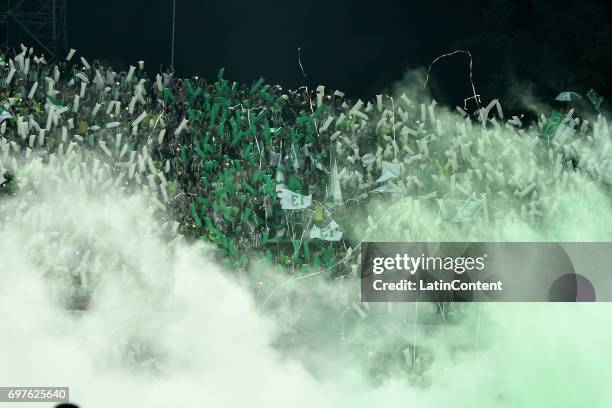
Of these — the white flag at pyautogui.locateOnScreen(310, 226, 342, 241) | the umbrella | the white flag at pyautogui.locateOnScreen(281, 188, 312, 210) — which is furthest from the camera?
the umbrella

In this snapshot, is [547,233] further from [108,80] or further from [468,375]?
[108,80]

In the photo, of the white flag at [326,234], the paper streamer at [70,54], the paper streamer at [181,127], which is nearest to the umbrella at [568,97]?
the white flag at [326,234]

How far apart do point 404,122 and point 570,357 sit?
3.25 m

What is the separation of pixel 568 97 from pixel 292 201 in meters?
3.39

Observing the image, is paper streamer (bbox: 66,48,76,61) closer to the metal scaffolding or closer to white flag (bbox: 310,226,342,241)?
the metal scaffolding

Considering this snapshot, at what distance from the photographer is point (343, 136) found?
10.8 m

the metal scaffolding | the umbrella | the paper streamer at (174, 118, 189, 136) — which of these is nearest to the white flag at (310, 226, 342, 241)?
the paper streamer at (174, 118, 189, 136)

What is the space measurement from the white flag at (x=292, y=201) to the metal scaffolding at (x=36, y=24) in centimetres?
300

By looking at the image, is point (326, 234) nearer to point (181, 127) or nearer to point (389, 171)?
point (389, 171)

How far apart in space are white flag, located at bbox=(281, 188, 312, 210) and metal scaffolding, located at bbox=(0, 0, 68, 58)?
3.00 meters

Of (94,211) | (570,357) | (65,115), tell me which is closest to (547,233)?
(570,357)

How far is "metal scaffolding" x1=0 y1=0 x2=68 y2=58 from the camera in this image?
11.0m

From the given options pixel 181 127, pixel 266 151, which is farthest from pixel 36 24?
pixel 266 151

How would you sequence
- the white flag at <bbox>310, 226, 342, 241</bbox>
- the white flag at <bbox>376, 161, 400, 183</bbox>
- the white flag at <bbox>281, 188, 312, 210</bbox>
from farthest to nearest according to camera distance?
1. the white flag at <bbox>376, 161, 400, 183</bbox>
2. the white flag at <bbox>281, 188, 312, 210</bbox>
3. the white flag at <bbox>310, 226, 342, 241</bbox>
